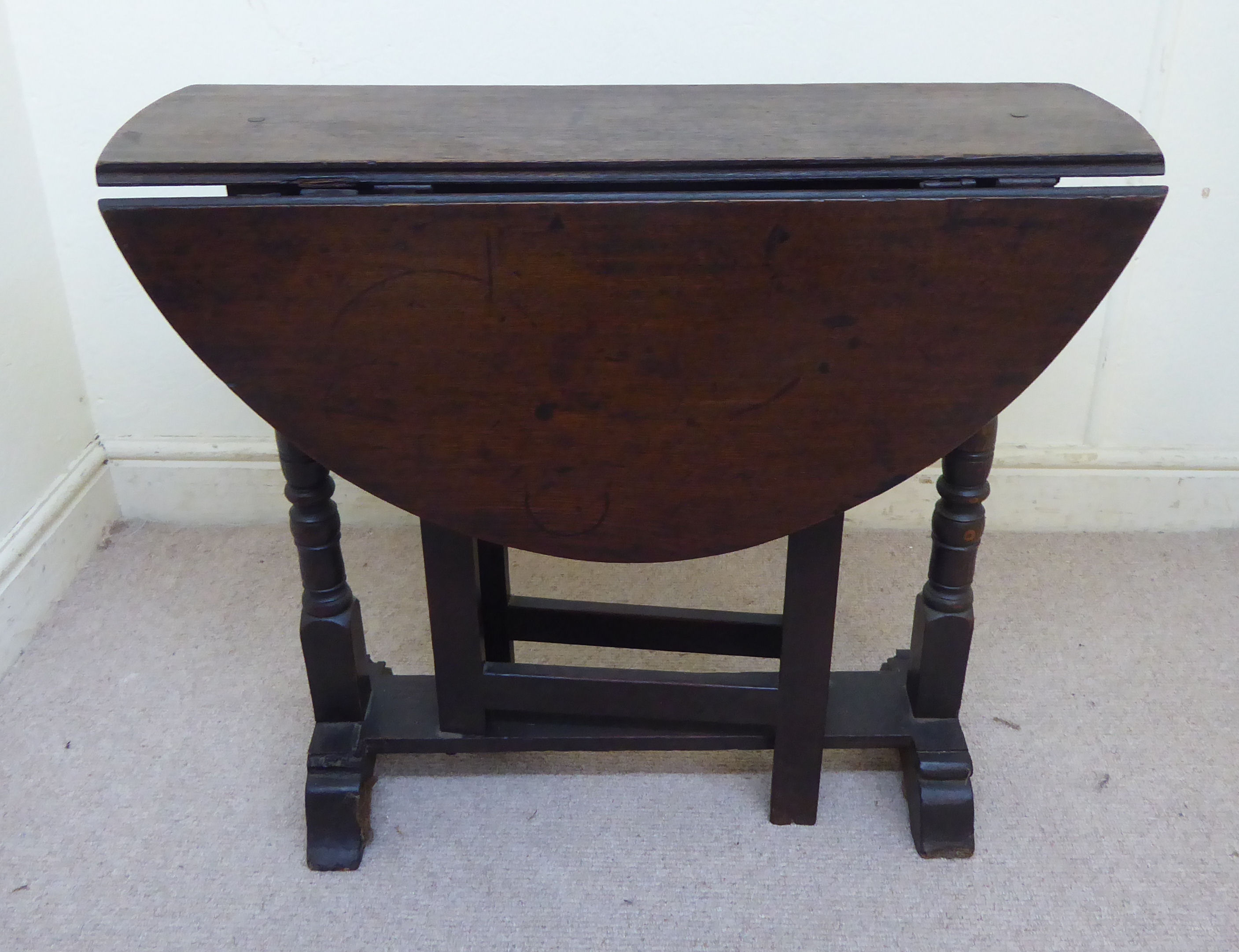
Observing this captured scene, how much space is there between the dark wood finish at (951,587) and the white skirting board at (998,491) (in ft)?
2.22

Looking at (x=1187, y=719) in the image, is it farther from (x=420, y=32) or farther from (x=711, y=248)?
(x=420, y=32)

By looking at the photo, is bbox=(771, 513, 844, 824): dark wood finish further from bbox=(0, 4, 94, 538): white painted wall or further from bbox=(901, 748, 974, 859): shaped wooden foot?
bbox=(0, 4, 94, 538): white painted wall

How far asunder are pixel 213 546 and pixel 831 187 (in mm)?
1396

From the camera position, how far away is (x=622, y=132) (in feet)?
3.41

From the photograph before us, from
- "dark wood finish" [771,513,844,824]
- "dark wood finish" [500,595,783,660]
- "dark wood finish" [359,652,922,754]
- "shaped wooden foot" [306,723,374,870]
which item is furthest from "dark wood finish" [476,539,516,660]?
"dark wood finish" [771,513,844,824]

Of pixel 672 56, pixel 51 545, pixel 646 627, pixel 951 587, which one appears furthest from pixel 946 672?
pixel 51 545

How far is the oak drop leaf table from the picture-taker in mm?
928

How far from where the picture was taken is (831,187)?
0.95 m

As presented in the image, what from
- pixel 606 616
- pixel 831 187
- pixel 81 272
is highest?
pixel 831 187

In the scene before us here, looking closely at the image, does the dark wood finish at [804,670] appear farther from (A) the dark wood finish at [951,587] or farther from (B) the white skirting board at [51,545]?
(B) the white skirting board at [51,545]

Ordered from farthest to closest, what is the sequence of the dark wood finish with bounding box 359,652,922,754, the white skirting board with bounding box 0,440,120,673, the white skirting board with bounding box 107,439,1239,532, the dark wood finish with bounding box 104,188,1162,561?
the white skirting board with bounding box 107,439,1239,532 < the white skirting board with bounding box 0,440,120,673 < the dark wood finish with bounding box 359,652,922,754 < the dark wood finish with bounding box 104,188,1162,561

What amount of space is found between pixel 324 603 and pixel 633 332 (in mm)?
549

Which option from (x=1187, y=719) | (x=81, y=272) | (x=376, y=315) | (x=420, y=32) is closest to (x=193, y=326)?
(x=376, y=315)

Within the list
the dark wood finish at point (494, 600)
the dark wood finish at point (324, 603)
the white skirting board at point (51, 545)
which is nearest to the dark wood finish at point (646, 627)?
the dark wood finish at point (494, 600)
